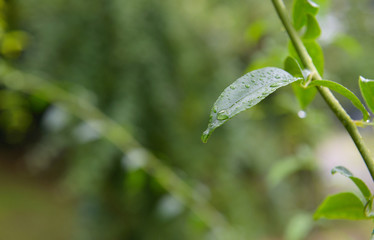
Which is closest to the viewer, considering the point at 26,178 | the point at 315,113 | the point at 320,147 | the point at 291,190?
the point at 315,113

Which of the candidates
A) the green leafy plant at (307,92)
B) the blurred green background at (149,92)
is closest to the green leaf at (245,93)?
the green leafy plant at (307,92)

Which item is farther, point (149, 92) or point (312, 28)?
point (149, 92)

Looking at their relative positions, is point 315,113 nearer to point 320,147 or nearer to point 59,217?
point 320,147

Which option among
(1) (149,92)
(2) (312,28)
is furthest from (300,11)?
(1) (149,92)

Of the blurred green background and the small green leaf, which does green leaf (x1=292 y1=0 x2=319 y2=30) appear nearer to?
the small green leaf

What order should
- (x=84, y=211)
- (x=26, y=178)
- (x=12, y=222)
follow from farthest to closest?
(x=26, y=178), (x=12, y=222), (x=84, y=211)

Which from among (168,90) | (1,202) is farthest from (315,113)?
(1,202)

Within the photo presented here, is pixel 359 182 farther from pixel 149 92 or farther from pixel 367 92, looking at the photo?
pixel 149 92
